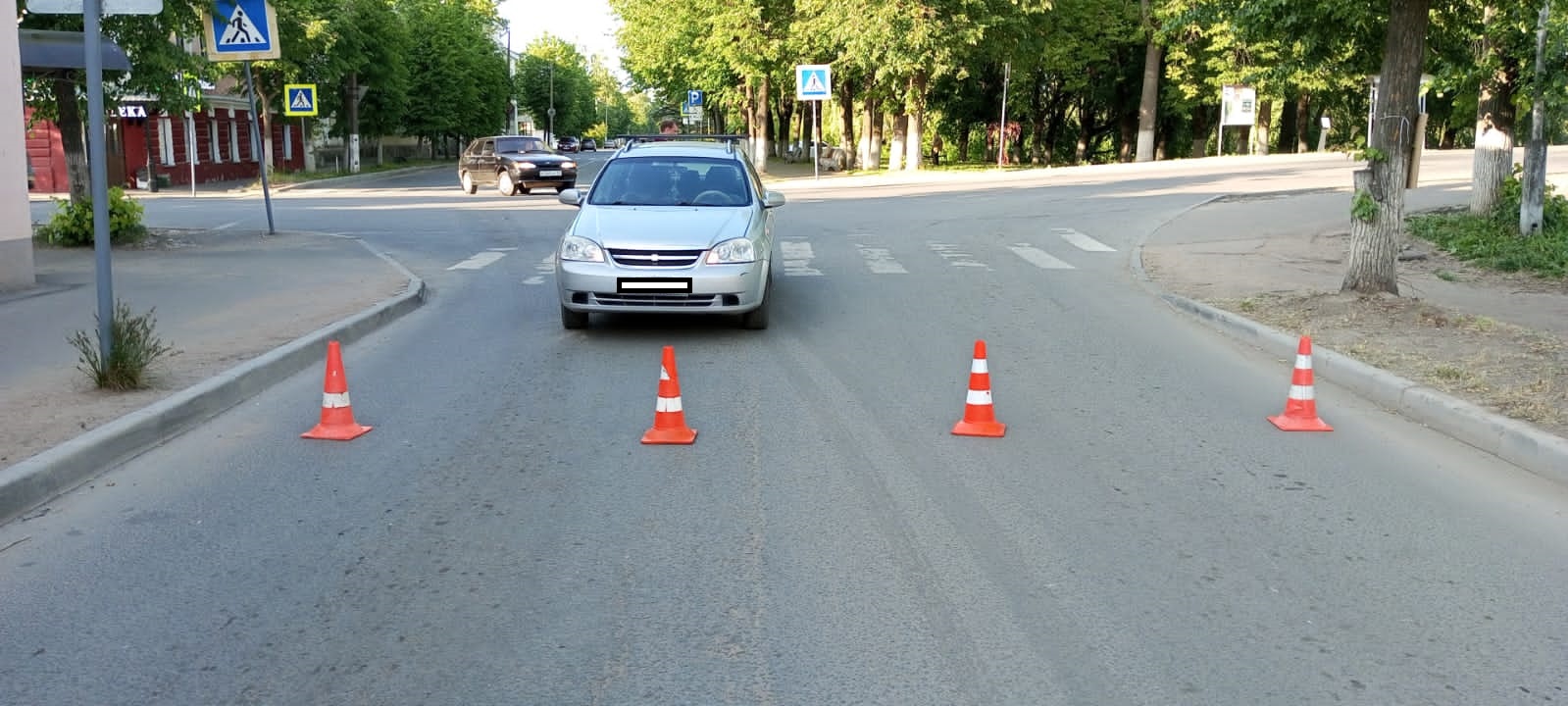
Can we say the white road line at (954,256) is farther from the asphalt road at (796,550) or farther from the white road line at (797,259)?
the asphalt road at (796,550)

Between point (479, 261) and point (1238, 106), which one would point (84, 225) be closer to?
point (479, 261)

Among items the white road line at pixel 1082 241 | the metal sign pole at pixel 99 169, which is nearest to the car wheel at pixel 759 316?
the metal sign pole at pixel 99 169

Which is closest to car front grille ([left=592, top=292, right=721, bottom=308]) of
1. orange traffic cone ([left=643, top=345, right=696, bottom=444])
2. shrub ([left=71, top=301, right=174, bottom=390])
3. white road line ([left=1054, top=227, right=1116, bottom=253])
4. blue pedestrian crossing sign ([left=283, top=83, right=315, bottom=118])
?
orange traffic cone ([left=643, top=345, right=696, bottom=444])

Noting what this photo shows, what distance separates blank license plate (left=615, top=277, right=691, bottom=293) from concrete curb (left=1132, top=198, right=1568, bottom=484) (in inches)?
190

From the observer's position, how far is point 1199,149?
5438 centimetres

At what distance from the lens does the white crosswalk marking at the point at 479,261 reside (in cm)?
1673

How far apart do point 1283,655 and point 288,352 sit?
7513 millimetres

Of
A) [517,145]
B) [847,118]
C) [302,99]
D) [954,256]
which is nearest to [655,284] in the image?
[954,256]

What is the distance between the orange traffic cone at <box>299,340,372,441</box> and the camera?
7328mm

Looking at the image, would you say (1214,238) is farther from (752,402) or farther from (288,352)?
A: (288,352)

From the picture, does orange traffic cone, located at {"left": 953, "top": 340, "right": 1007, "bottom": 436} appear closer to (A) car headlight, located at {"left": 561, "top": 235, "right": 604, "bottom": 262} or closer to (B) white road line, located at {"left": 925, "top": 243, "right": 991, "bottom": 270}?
(A) car headlight, located at {"left": 561, "top": 235, "right": 604, "bottom": 262}

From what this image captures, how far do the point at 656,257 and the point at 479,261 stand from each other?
25.0ft

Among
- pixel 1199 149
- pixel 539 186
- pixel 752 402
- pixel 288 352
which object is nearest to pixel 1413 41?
pixel 752 402

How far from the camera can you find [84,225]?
17875mm
